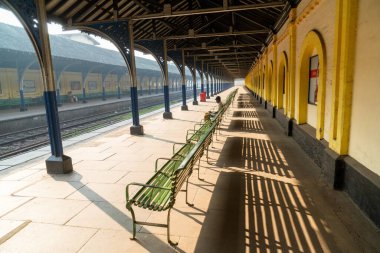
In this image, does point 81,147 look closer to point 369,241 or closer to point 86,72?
point 369,241

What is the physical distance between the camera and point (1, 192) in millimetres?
4914

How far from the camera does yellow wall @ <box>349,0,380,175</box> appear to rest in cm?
352

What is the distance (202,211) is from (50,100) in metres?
4.27

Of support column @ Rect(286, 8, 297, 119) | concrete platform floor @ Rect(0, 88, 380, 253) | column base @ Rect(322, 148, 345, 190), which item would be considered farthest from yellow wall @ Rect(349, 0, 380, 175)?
support column @ Rect(286, 8, 297, 119)

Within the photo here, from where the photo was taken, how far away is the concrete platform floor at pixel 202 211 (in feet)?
10.4

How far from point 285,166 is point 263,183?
122 cm

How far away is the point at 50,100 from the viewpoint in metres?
5.89

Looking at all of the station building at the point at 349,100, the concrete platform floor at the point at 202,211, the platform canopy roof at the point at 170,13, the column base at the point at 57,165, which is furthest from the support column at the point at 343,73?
the column base at the point at 57,165

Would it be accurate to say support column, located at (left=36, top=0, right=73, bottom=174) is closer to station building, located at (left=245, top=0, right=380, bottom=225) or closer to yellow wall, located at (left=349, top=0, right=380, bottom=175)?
station building, located at (left=245, top=0, right=380, bottom=225)

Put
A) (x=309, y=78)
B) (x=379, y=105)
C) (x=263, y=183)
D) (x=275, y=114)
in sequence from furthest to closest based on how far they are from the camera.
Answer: (x=275, y=114) < (x=309, y=78) < (x=263, y=183) < (x=379, y=105)

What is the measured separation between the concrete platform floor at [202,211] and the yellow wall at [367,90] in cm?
86

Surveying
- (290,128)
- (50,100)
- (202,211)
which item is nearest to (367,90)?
(202,211)

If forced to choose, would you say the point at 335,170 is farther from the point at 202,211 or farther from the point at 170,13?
the point at 170,13

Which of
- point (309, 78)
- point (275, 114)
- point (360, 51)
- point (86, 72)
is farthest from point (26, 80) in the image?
point (360, 51)
